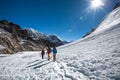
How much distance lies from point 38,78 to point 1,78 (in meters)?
3.50

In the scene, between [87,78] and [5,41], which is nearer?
[87,78]

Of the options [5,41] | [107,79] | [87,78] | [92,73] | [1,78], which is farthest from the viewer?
[5,41]

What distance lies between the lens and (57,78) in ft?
34.0

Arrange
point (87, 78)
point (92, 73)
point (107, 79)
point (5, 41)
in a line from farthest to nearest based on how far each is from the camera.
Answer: point (5, 41) → point (92, 73) → point (87, 78) → point (107, 79)

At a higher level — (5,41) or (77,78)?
(5,41)

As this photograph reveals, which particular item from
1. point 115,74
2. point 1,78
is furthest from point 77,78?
point 1,78

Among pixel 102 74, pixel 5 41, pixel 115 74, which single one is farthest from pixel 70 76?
pixel 5 41

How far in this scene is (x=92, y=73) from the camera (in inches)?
400

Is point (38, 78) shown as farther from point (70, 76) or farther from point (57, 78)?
point (70, 76)

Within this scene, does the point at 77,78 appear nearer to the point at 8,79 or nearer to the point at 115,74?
the point at 115,74

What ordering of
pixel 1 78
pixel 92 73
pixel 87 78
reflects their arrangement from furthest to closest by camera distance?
pixel 1 78
pixel 92 73
pixel 87 78

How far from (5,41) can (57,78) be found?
11798 centimetres

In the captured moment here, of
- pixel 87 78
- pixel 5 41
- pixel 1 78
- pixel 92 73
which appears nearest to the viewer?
pixel 87 78

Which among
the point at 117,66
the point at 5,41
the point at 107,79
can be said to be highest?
the point at 5,41
